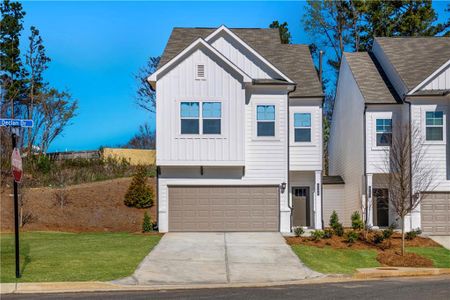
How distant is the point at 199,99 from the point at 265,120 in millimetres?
3105

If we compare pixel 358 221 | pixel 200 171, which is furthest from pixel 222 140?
pixel 358 221

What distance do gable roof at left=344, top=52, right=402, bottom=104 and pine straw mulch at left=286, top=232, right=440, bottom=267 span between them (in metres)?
6.75

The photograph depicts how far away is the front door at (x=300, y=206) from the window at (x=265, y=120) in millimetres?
4355

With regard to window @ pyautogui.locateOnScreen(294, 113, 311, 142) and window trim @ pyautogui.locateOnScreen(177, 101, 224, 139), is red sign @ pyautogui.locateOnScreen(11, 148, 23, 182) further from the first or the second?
window @ pyautogui.locateOnScreen(294, 113, 311, 142)

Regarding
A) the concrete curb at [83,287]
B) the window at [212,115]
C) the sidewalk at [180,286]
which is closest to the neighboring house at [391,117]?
the window at [212,115]

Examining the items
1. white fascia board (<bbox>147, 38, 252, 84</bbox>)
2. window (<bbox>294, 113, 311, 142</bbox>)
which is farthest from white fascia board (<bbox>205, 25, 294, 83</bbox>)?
window (<bbox>294, 113, 311, 142</bbox>)

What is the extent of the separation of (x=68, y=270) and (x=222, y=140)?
1093 cm

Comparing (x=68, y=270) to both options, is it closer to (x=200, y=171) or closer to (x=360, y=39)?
(x=200, y=171)

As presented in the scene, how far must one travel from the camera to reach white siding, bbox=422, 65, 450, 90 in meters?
29.1

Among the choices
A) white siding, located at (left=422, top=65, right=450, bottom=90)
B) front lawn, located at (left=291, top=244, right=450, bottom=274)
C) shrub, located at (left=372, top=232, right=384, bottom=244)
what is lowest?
front lawn, located at (left=291, top=244, right=450, bottom=274)

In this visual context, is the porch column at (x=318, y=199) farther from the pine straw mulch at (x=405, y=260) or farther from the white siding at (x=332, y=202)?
the pine straw mulch at (x=405, y=260)

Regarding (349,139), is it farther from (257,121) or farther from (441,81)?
(257,121)

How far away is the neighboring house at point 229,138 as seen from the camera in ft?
88.4

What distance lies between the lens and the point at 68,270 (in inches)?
691
